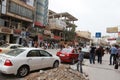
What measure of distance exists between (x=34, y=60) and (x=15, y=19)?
3253 cm

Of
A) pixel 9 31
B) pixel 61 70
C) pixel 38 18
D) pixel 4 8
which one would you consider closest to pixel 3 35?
pixel 9 31

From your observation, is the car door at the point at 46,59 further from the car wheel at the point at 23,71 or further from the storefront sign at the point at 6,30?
the storefront sign at the point at 6,30

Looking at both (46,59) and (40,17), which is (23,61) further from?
(40,17)

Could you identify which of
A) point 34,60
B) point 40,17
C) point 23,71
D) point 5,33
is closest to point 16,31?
point 5,33

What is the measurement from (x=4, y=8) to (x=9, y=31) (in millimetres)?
4667

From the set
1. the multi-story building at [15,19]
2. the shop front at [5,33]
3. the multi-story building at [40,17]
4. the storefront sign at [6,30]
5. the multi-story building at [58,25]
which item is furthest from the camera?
the multi-story building at [58,25]

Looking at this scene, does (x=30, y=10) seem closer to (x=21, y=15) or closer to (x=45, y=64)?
(x=21, y=15)

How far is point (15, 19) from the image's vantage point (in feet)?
133

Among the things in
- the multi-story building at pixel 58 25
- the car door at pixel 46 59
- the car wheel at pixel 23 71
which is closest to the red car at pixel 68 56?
the car door at pixel 46 59

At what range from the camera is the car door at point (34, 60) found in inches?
369

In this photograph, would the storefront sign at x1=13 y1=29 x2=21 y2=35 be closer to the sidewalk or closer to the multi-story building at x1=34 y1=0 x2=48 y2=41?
the multi-story building at x1=34 y1=0 x2=48 y2=41

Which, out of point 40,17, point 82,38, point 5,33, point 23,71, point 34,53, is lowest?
point 23,71

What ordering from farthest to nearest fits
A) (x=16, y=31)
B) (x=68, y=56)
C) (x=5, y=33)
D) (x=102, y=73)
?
1. (x=16, y=31)
2. (x=5, y=33)
3. (x=68, y=56)
4. (x=102, y=73)

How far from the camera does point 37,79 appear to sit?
7207 millimetres
